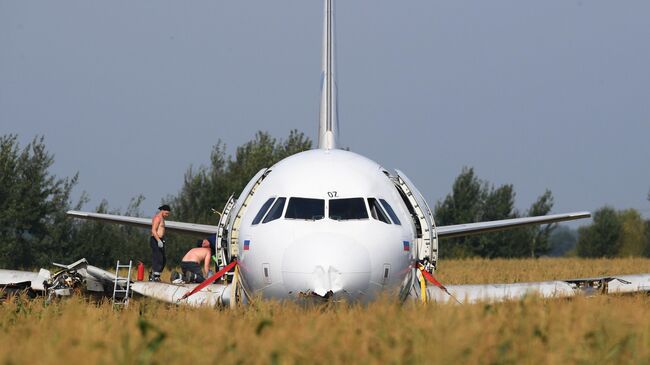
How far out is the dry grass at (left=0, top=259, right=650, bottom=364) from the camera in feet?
28.6

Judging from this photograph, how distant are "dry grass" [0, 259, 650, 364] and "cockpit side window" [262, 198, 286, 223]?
4092mm

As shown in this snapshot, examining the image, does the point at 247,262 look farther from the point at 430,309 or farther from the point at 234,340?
the point at 234,340

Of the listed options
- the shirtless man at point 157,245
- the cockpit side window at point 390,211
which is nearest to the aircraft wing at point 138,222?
the shirtless man at point 157,245

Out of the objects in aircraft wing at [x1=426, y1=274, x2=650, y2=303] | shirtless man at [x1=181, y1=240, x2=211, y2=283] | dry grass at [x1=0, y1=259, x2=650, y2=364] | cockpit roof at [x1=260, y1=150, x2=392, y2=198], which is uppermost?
cockpit roof at [x1=260, y1=150, x2=392, y2=198]

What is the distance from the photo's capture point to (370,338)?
1007 cm

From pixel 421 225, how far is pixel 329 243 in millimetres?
3585

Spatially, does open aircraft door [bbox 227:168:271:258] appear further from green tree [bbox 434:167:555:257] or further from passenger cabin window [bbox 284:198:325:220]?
green tree [bbox 434:167:555:257]

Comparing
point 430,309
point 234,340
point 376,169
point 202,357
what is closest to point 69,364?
point 202,357

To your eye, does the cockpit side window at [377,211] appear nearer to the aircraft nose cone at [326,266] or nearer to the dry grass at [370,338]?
the aircraft nose cone at [326,266]

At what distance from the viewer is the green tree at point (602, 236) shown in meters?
112

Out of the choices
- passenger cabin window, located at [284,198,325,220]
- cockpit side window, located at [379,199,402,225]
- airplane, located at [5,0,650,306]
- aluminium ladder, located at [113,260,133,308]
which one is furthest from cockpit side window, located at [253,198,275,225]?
aluminium ladder, located at [113,260,133,308]

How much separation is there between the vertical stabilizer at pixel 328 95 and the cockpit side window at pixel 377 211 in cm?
741

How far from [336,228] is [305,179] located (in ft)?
4.96

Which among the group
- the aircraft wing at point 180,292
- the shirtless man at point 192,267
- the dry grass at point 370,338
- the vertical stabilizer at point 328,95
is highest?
the vertical stabilizer at point 328,95
